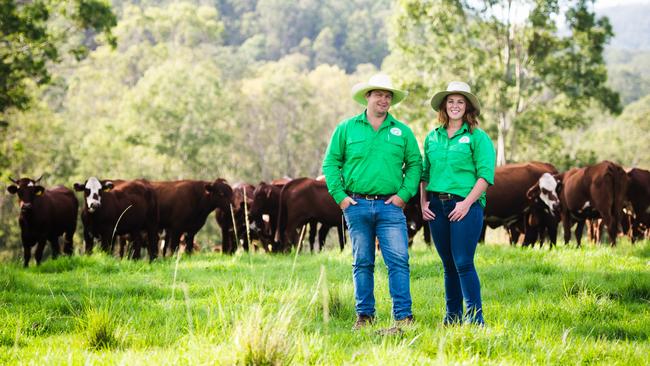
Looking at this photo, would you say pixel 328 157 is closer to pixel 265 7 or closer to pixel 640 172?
pixel 640 172

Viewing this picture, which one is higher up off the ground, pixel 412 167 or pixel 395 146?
pixel 395 146

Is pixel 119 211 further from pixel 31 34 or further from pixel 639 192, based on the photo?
pixel 639 192

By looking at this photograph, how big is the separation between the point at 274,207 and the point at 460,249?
11.1m

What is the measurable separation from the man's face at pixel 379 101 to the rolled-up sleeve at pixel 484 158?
2.81 feet

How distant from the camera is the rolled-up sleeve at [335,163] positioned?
6.20 metres

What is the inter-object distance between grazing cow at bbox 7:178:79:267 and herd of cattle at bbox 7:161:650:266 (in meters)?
0.02

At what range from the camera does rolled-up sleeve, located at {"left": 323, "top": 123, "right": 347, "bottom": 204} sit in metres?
6.20

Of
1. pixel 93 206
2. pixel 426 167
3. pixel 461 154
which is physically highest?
pixel 461 154

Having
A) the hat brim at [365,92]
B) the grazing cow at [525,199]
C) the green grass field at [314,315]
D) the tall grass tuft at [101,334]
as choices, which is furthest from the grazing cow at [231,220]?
the tall grass tuft at [101,334]

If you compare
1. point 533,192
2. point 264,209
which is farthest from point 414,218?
point 264,209

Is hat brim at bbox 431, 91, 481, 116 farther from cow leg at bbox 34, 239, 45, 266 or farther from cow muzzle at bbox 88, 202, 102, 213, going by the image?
cow leg at bbox 34, 239, 45, 266

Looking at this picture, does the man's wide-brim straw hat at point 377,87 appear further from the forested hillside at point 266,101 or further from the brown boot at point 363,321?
the forested hillside at point 266,101

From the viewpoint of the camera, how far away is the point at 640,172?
15602mm

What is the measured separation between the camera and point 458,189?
599 cm
